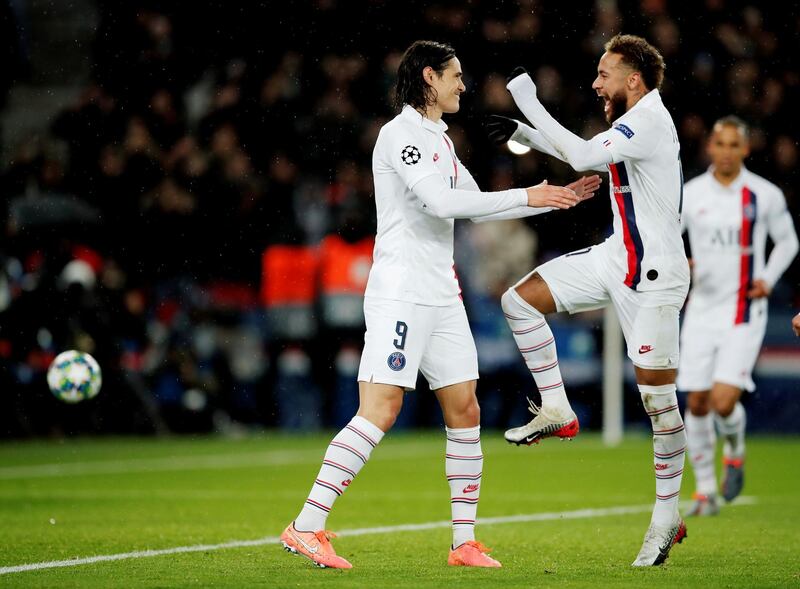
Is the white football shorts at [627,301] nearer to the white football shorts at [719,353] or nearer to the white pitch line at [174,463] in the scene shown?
the white football shorts at [719,353]

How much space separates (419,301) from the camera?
5.98m

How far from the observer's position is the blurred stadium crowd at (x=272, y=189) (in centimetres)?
1480

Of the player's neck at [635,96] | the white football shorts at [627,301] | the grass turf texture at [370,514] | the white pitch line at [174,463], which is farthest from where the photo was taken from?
the white pitch line at [174,463]

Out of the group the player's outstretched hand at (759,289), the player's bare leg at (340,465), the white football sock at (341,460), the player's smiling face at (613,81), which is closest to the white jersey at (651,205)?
the player's smiling face at (613,81)

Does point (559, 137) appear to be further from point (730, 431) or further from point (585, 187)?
point (730, 431)

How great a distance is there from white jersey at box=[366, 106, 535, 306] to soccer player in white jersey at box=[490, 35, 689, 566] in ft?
1.45

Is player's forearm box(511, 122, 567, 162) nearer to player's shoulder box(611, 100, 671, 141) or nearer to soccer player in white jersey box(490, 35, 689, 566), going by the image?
soccer player in white jersey box(490, 35, 689, 566)

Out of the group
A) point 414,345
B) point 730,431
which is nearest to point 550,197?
point 414,345

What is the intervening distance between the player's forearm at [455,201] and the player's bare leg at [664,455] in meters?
1.05

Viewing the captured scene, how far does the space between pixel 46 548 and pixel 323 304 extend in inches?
354

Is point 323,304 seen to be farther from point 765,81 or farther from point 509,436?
point 509,436

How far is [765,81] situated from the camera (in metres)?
16.7

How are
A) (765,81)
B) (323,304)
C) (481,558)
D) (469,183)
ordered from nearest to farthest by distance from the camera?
1. (481,558)
2. (469,183)
3. (323,304)
4. (765,81)

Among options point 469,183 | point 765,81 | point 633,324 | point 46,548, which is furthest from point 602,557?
point 765,81
